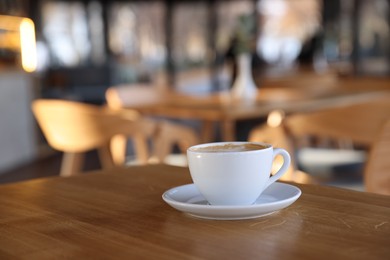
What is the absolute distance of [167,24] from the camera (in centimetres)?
1291

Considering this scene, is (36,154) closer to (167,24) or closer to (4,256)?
(167,24)

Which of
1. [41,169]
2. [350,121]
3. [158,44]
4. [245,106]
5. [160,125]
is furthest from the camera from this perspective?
[158,44]

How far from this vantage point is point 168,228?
2.96 feet

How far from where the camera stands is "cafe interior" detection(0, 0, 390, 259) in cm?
84

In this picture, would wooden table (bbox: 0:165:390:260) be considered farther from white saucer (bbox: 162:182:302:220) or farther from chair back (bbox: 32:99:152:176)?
chair back (bbox: 32:99:152:176)

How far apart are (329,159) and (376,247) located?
9.01 ft

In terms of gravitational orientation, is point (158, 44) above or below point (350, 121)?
above

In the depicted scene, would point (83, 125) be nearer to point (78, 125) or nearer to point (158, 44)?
point (78, 125)

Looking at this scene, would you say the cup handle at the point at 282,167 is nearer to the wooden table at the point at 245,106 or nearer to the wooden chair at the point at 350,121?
the wooden chair at the point at 350,121

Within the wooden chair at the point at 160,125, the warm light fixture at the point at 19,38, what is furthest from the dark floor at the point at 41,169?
the wooden chair at the point at 160,125

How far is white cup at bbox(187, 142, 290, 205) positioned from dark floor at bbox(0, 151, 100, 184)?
210 inches

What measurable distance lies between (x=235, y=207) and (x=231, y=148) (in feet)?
0.49

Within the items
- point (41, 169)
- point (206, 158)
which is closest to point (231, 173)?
point (206, 158)

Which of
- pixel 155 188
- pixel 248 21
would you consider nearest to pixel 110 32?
pixel 248 21
